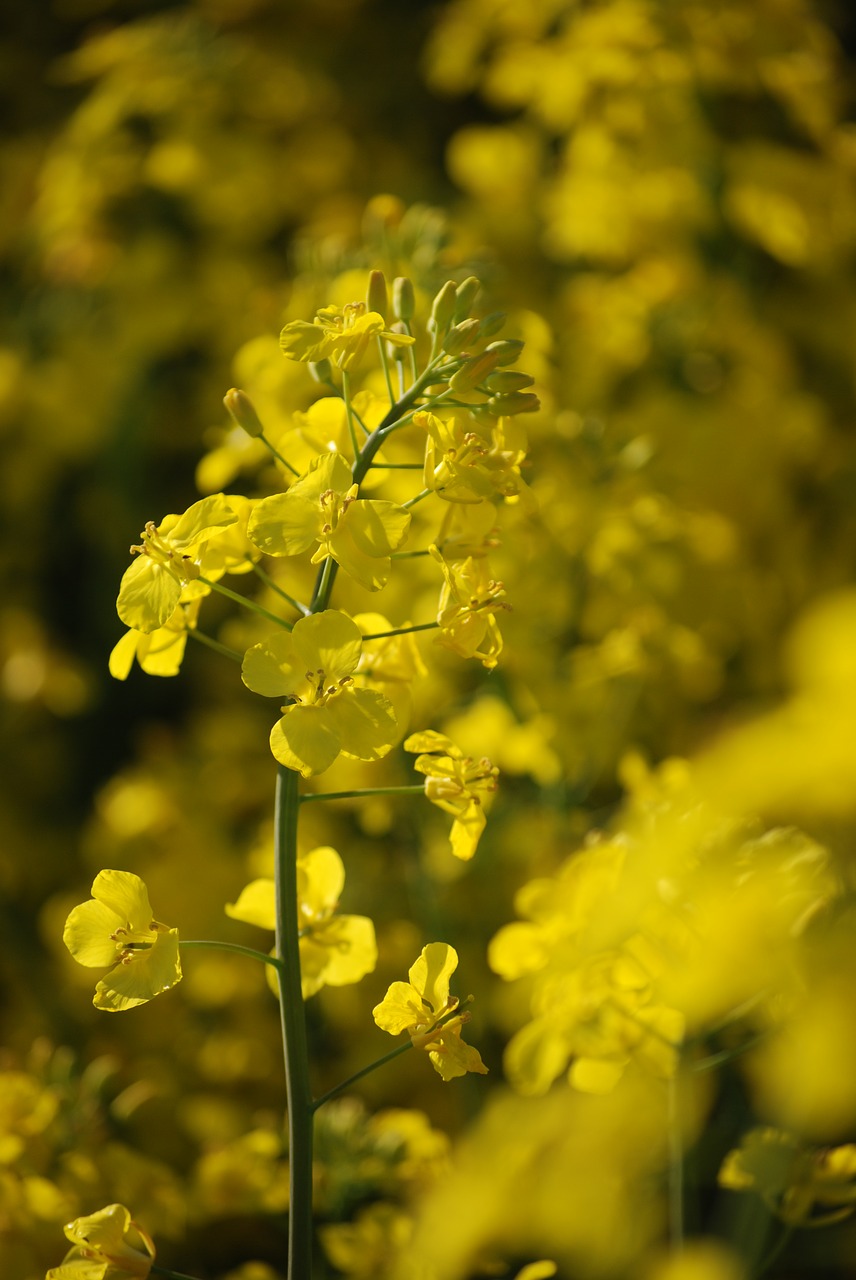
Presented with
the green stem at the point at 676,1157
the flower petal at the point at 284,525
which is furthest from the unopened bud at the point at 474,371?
the green stem at the point at 676,1157

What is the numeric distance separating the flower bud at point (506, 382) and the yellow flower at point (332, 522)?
0.13 m

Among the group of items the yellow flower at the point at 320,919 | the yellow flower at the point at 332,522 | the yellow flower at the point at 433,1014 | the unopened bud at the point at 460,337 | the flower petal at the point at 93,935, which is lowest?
the yellow flower at the point at 433,1014

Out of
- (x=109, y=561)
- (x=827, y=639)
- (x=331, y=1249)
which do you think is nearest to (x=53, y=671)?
(x=109, y=561)

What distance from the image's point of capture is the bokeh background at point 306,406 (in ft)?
3.72

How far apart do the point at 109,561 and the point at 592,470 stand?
4.09 ft

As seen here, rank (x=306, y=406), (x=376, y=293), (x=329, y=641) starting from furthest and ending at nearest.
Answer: (x=306, y=406), (x=376, y=293), (x=329, y=641)

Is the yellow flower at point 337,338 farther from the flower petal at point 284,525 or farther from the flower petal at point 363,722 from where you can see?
the flower petal at point 363,722

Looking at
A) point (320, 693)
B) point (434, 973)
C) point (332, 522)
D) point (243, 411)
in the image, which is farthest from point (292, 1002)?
point (243, 411)

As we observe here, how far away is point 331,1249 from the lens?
3.25 ft

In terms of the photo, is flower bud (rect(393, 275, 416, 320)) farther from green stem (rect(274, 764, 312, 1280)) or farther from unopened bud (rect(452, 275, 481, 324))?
green stem (rect(274, 764, 312, 1280))

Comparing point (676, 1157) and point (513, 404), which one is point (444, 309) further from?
point (676, 1157)

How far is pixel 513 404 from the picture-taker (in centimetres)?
75

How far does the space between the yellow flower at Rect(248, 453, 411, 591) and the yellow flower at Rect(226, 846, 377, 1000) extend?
0.81 ft

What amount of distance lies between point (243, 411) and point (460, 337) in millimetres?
169
